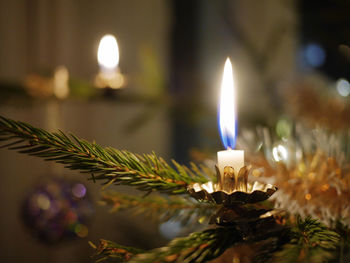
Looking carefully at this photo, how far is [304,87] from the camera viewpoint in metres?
0.52

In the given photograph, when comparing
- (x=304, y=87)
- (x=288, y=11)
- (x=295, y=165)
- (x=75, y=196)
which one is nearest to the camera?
(x=295, y=165)

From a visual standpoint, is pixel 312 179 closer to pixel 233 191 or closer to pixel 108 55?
pixel 233 191

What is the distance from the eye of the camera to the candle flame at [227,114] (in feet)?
0.80

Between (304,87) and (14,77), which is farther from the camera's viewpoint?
(14,77)

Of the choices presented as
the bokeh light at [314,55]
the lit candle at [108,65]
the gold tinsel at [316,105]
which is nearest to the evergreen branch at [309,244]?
the gold tinsel at [316,105]

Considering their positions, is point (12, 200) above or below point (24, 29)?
below

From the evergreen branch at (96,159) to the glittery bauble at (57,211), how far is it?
1.68 ft

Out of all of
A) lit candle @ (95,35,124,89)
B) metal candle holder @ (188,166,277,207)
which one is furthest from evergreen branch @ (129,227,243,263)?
lit candle @ (95,35,124,89)

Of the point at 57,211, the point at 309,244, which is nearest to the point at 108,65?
the point at 57,211

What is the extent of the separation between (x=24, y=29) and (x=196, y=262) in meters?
1.07

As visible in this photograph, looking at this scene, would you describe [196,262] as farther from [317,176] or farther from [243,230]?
[317,176]

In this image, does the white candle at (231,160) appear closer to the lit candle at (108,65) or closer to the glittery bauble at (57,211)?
the lit candle at (108,65)

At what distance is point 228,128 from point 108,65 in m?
0.49

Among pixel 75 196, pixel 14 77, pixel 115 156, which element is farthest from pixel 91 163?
pixel 14 77
